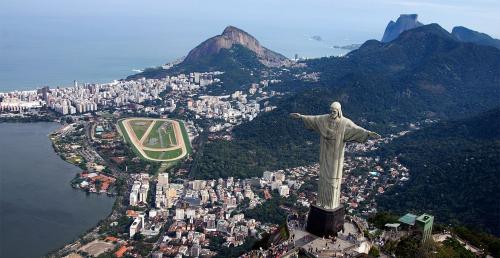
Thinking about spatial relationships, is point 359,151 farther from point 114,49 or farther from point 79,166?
point 114,49

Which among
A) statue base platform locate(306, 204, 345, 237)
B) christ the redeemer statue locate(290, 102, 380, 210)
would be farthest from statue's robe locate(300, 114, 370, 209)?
statue base platform locate(306, 204, 345, 237)

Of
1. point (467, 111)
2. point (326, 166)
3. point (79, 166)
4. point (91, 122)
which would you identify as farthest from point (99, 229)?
point (467, 111)

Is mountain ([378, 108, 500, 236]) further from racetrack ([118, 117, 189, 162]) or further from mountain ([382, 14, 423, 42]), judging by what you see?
mountain ([382, 14, 423, 42])

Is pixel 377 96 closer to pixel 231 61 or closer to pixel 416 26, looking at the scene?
pixel 231 61

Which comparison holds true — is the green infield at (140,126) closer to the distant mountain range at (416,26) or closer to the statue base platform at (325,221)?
the statue base platform at (325,221)

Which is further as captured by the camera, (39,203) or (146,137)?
(146,137)

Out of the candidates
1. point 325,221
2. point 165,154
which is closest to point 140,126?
point 165,154
